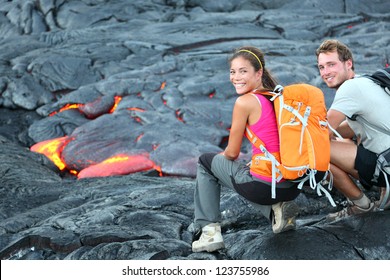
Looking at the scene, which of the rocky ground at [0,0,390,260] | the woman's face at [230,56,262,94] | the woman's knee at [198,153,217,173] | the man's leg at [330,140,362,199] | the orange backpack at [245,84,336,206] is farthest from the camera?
the rocky ground at [0,0,390,260]

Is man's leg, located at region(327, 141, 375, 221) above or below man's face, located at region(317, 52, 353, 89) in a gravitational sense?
below

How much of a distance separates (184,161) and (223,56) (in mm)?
5833

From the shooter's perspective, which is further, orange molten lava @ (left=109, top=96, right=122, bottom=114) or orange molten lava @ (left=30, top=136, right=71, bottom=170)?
orange molten lava @ (left=109, top=96, right=122, bottom=114)

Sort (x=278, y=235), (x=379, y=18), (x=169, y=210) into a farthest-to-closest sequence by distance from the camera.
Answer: (x=379, y=18) → (x=169, y=210) → (x=278, y=235)

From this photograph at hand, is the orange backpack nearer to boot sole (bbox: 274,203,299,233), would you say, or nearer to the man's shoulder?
boot sole (bbox: 274,203,299,233)

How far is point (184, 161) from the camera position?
11.7m

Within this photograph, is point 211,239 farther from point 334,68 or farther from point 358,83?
point 334,68

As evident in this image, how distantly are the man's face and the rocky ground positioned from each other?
140 centimetres

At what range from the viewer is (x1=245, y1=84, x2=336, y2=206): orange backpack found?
4172mm

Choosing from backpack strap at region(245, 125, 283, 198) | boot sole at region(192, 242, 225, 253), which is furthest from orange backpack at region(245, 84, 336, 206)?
boot sole at region(192, 242, 225, 253)

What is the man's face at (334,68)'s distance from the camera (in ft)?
16.6

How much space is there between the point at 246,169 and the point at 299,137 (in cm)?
58
